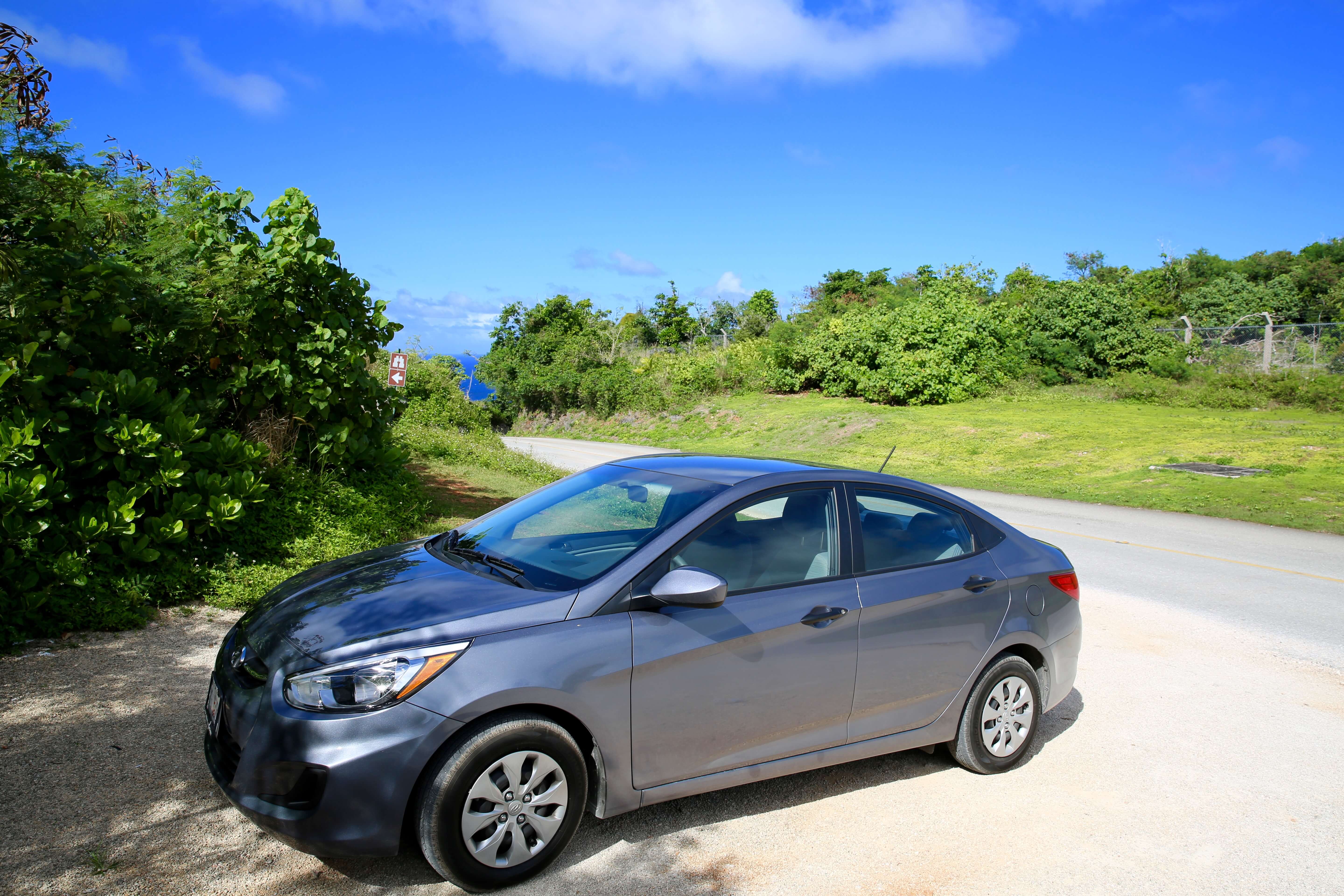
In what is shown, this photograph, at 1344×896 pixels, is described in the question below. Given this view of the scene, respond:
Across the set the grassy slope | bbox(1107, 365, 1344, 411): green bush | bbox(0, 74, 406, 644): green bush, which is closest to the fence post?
bbox(1107, 365, 1344, 411): green bush

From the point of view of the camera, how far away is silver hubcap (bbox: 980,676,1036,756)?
4.70 meters

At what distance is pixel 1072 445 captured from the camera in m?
24.0

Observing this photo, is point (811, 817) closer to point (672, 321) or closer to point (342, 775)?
point (342, 775)

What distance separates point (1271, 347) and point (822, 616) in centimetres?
3119

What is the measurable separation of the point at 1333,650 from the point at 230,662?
7.74 meters

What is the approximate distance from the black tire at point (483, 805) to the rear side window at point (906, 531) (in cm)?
176

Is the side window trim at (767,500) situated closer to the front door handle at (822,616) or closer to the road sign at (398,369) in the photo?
the front door handle at (822,616)

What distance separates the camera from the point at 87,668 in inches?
207

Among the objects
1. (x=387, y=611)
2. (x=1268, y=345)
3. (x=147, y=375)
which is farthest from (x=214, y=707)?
(x=1268, y=345)

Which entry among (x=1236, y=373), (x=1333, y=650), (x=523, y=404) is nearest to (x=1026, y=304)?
(x=1236, y=373)

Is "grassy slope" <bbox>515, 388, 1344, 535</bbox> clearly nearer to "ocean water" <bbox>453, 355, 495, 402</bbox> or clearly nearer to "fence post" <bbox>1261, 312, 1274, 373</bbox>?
"fence post" <bbox>1261, 312, 1274, 373</bbox>

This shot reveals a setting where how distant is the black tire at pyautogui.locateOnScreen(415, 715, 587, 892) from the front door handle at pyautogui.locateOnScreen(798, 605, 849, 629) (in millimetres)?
1172

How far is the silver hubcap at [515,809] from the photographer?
3.27 metres

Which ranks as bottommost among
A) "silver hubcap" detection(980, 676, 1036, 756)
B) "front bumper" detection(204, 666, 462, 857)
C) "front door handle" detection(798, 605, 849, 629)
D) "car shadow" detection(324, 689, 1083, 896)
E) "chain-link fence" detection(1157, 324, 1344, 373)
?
"car shadow" detection(324, 689, 1083, 896)
